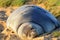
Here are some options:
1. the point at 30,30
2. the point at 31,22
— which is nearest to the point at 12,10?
the point at 31,22

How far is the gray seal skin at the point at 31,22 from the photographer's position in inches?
194

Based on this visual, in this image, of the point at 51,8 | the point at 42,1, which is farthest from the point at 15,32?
the point at 42,1

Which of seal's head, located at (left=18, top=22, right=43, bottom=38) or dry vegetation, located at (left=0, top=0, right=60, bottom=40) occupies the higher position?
dry vegetation, located at (left=0, top=0, right=60, bottom=40)

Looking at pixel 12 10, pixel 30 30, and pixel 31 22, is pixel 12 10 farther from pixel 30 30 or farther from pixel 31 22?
pixel 30 30

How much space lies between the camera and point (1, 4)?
7695mm

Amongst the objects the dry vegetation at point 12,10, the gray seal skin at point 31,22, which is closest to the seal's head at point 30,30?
the gray seal skin at point 31,22

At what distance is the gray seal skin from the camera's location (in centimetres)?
492

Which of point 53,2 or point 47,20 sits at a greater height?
point 53,2

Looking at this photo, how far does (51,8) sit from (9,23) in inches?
60.2

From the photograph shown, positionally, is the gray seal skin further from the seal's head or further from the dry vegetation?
the dry vegetation

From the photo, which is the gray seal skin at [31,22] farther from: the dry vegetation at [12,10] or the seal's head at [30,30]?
the dry vegetation at [12,10]

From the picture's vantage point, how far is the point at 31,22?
5.05 metres

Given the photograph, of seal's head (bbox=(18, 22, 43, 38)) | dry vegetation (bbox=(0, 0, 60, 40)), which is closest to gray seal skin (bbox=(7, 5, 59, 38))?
seal's head (bbox=(18, 22, 43, 38))

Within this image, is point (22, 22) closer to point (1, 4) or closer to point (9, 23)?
point (9, 23)
